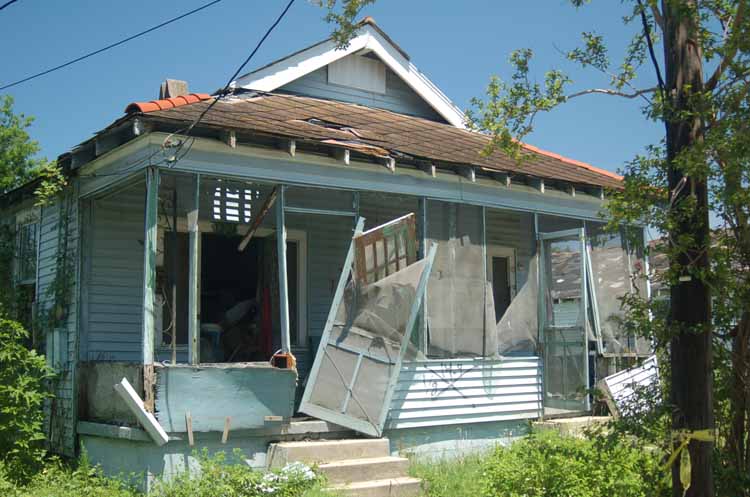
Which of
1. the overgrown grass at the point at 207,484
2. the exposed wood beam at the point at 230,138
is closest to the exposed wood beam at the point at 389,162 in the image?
the exposed wood beam at the point at 230,138

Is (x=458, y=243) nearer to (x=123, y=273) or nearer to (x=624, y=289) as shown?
(x=624, y=289)

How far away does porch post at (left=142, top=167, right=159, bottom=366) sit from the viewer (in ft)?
28.0

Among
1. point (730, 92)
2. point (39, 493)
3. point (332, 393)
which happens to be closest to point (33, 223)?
point (39, 493)

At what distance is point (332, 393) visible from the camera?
31.2ft

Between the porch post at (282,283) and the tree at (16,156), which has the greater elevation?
the tree at (16,156)

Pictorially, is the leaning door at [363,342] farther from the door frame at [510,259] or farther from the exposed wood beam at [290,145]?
the door frame at [510,259]

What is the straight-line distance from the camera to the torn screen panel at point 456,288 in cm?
1089

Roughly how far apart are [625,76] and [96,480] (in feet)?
21.7

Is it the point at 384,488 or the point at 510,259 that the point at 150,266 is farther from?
the point at 510,259

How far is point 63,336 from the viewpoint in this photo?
10289mm

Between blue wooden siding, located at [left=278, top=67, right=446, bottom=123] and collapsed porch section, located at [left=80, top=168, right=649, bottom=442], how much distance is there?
2.35m

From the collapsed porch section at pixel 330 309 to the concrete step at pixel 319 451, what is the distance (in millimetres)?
251

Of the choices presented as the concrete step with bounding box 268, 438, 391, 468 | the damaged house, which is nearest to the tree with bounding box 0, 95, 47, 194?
the damaged house

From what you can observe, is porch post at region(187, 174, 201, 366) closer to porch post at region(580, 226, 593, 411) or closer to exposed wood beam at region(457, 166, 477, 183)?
exposed wood beam at region(457, 166, 477, 183)
